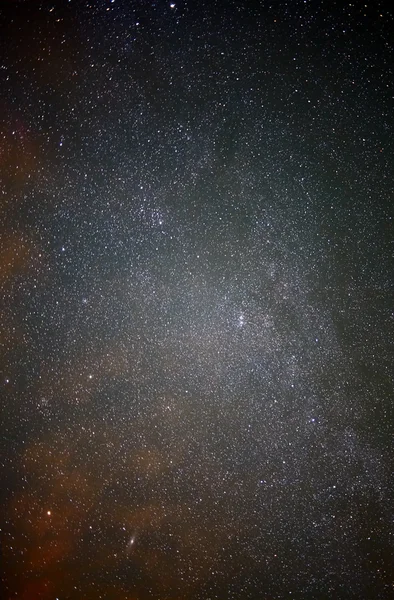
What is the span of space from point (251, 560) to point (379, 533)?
341mm

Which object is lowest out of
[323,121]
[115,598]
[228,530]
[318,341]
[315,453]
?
[115,598]

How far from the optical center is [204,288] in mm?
991

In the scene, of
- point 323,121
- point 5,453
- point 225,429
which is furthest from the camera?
point 5,453

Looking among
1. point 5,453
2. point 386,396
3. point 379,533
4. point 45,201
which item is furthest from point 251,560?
point 45,201

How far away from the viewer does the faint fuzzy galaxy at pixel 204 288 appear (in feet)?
2.98

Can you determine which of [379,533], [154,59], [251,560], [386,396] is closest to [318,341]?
[386,396]

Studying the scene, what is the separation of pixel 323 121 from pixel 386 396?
70cm

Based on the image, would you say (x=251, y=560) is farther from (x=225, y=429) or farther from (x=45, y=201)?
(x=45, y=201)

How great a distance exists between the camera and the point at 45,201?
3.38 ft

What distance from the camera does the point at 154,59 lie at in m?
0.92

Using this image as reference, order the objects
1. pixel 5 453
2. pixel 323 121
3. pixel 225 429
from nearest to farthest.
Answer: pixel 323 121 < pixel 225 429 < pixel 5 453

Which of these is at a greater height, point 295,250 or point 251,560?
point 295,250

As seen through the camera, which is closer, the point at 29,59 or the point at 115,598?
the point at 29,59

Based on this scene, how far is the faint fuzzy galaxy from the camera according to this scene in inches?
35.8
